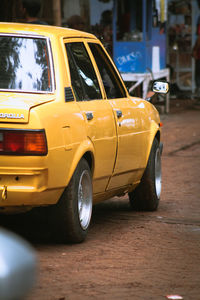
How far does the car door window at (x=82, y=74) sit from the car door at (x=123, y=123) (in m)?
0.27

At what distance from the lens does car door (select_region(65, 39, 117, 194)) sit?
5.79 m

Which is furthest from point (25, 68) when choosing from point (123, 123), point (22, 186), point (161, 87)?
point (161, 87)

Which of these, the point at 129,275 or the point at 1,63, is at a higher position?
the point at 1,63

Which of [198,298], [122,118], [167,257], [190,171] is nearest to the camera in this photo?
[198,298]

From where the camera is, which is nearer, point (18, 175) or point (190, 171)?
Result: point (18, 175)

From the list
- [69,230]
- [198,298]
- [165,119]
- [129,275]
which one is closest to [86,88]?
[69,230]

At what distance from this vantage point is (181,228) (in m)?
6.58

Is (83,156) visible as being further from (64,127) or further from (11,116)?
(11,116)

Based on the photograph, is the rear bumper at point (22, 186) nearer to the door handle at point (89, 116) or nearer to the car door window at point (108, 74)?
the door handle at point (89, 116)

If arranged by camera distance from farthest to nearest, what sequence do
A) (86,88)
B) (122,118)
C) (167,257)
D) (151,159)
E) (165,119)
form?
(165,119) → (151,159) → (122,118) → (86,88) → (167,257)

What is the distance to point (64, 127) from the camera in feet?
17.0

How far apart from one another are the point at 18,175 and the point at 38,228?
1.59 metres

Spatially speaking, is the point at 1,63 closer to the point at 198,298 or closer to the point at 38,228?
the point at 38,228

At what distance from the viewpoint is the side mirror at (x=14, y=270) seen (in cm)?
144
